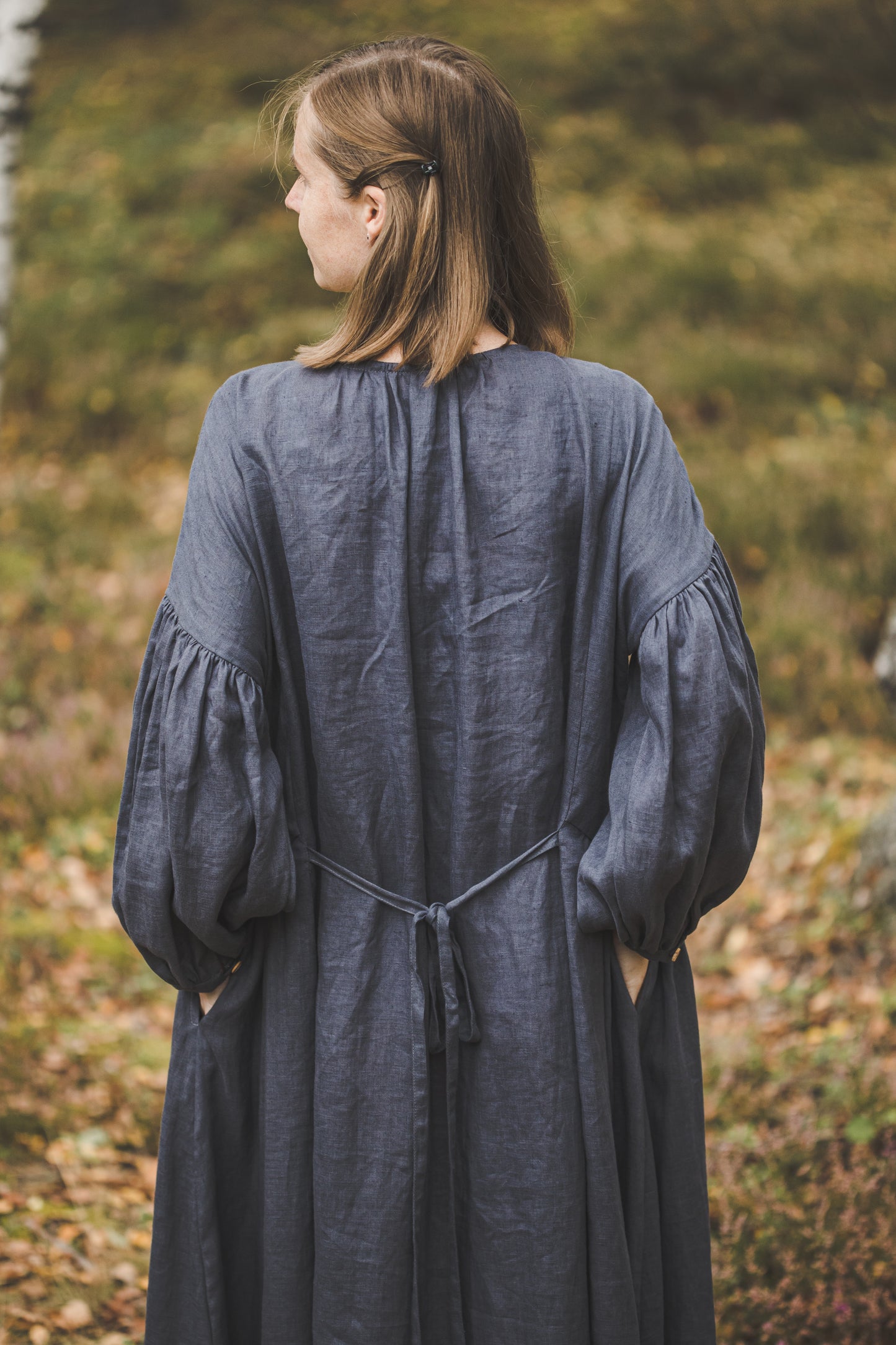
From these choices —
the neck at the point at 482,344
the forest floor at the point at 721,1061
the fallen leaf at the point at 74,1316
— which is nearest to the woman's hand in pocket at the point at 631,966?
the neck at the point at 482,344

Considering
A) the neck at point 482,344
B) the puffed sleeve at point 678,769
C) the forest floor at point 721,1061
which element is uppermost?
the neck at point 482,344

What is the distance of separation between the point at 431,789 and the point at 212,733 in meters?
0.34

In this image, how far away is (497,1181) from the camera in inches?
64.2

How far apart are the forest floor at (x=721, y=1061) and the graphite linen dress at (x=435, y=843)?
3.65 ft

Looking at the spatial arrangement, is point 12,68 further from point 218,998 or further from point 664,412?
point 218,998

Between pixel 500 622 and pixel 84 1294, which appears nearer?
pixel 500 622

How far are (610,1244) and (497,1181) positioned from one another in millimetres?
186

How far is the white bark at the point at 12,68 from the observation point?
4.35 meters

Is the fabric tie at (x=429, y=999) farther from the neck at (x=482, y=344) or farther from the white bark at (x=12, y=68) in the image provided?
the white bark at (x=12, y=68)

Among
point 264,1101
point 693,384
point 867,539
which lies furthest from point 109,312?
point 264,1101

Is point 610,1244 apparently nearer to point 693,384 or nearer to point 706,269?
point 693,384

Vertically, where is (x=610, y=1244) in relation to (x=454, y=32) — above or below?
below

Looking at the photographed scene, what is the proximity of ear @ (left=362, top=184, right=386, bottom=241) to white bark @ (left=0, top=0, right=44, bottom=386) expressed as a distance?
12.2 feet

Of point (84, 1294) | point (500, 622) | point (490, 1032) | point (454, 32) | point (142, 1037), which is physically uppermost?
point (454, 32)
